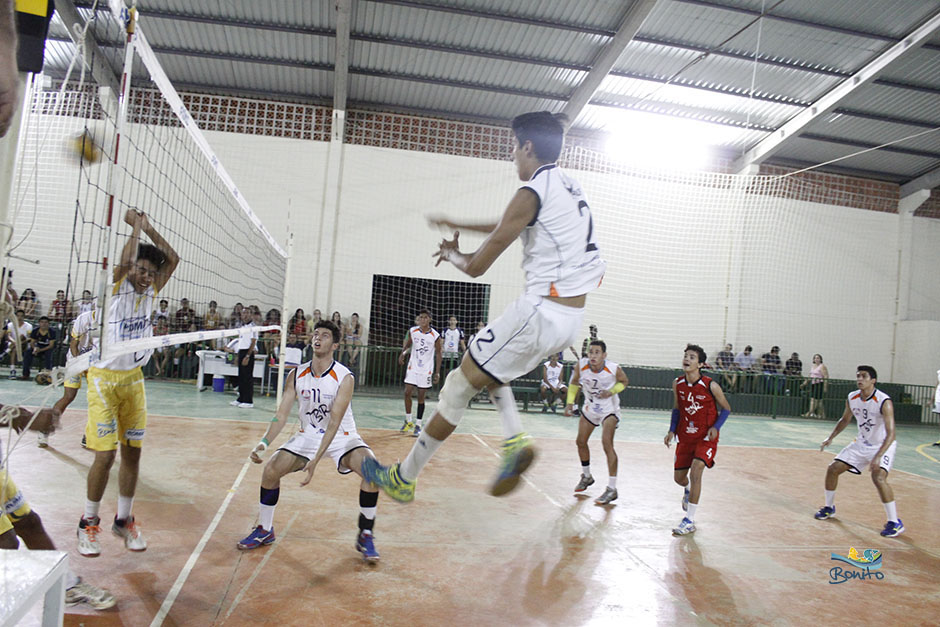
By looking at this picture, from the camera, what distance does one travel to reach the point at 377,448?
8.62m

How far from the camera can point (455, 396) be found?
3068 mm

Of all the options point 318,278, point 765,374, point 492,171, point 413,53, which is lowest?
point 765,374

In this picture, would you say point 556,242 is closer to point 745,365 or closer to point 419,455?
point 419,455

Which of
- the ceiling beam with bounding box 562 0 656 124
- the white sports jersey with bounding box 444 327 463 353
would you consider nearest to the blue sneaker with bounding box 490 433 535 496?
the ceiling beam with bounding box 562 0 656 124

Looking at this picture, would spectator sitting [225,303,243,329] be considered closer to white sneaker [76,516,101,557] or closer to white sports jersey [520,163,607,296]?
white sneaker [76,516,101,557]

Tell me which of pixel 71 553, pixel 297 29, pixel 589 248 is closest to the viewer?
pixel 589 248

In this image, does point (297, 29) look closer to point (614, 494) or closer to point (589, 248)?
point (614, 494)

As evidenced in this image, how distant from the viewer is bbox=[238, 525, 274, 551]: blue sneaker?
454 cm

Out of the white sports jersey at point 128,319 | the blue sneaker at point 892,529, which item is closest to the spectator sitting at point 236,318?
the white sports jersey at point 128,319

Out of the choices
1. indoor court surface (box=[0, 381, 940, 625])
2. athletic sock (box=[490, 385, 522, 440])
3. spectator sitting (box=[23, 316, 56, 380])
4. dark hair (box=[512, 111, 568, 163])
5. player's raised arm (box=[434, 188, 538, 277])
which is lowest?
indoor court surface (box=[0, 381, 940, 625])

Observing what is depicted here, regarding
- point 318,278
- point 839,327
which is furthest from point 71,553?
point 839,327

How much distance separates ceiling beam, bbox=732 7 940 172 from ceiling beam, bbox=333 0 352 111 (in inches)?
460

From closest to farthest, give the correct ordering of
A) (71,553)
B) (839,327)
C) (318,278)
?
1. (71,553)
2. (318,278)
3. (839,327)

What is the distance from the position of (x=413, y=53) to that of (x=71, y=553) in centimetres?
1373
